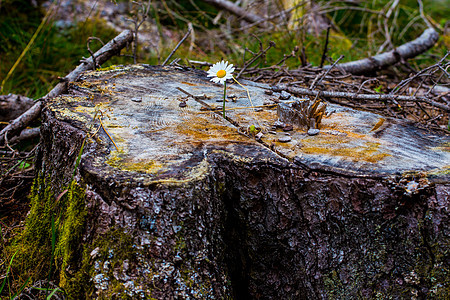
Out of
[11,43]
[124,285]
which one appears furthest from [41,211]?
[11,43]

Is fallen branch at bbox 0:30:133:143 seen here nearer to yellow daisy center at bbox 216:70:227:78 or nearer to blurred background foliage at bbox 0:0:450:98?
blurred background foliage at bbox 0:0:450:98

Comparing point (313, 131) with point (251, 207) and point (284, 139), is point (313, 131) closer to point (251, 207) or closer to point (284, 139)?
point (284, 139)

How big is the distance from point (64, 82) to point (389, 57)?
286 centimetres

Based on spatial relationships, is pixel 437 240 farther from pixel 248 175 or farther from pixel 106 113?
pixel 106 113

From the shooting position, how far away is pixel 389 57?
11.3 ft

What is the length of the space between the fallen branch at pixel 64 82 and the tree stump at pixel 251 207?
77 centimetres

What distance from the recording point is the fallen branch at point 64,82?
220cm

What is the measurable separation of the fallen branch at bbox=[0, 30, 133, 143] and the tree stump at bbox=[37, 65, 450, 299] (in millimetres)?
774

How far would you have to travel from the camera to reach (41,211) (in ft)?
5.18

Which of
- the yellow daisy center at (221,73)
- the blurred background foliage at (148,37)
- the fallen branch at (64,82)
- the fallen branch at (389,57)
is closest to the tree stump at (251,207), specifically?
the yellow daisy center at (221,73)

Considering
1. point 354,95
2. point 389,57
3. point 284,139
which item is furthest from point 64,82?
point 389,57

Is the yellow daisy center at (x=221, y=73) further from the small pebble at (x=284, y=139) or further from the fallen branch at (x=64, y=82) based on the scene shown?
the fallen branch at (x=64, y=82)

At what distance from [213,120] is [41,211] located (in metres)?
0.85

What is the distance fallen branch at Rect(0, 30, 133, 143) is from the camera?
86.4 inches
